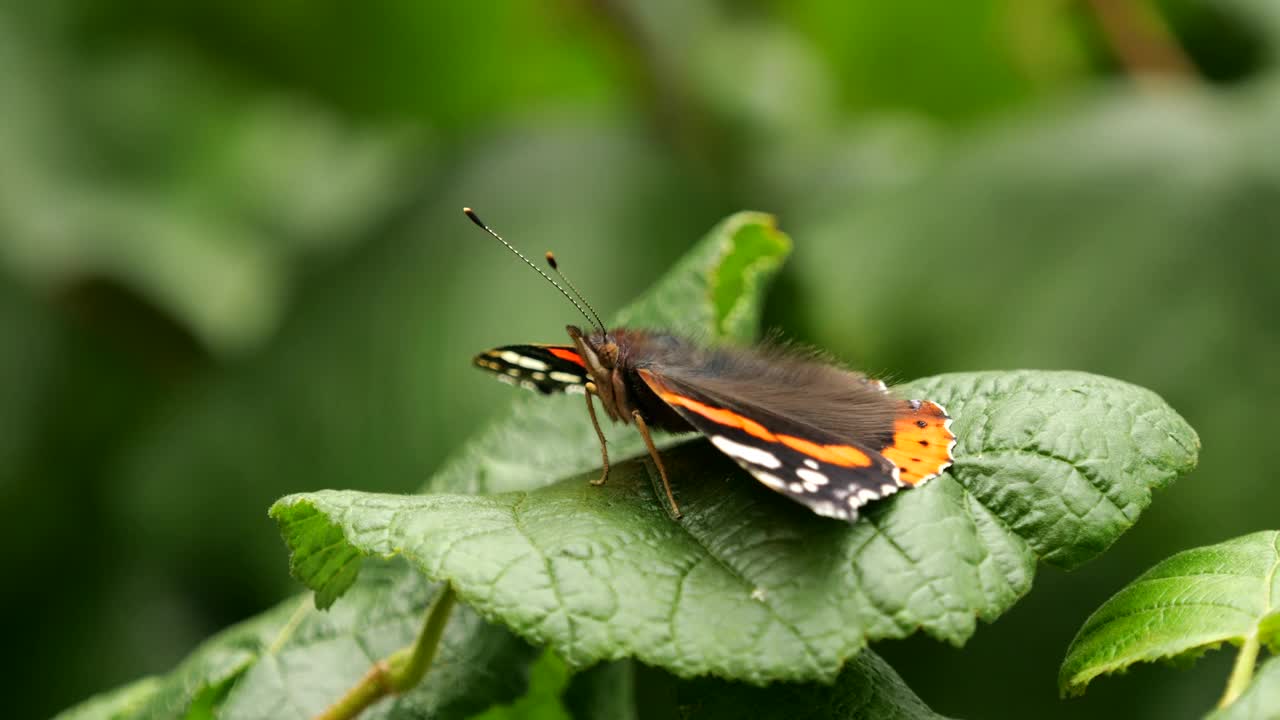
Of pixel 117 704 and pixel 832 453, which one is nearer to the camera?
pixel 832 453

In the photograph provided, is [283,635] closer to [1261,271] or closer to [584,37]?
[1261,271]

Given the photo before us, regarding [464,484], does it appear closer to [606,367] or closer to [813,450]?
[606,367]

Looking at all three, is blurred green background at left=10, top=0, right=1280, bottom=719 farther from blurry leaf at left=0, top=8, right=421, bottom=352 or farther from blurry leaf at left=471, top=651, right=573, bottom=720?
blurry leaf at left=471, top=651, right=573, bottom=720

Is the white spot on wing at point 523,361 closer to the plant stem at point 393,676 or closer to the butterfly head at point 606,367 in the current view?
the butterfly head at point 606,367

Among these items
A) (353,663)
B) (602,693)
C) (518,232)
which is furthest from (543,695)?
(518,232)

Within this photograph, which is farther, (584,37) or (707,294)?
(584,37)

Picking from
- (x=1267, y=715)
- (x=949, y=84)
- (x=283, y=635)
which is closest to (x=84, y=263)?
(x=283, y=635)

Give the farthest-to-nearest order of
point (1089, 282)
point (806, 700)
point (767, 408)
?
point (1089, 282), point (767, 408), point (806, 700)
